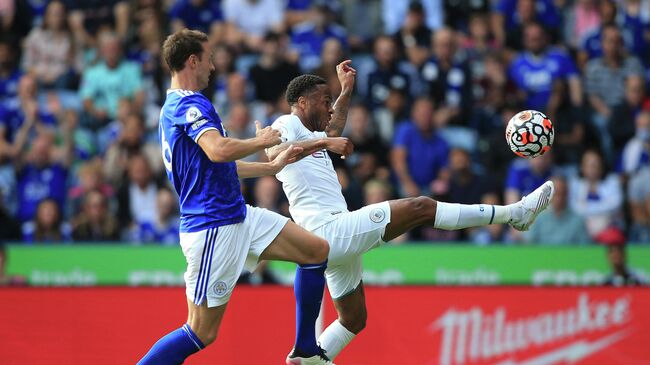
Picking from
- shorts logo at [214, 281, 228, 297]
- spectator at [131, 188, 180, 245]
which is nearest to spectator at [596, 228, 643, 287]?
spectator at [131, 188, 180, 245]

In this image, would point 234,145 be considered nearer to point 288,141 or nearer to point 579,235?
point 288,141

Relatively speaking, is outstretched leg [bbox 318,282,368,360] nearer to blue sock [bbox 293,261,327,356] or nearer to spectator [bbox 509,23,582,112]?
blue sock [bbox 293,261,327,356]

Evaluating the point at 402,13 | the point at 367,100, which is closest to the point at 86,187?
the point at 367,100

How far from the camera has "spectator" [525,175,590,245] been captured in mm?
12947

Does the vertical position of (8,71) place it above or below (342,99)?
above

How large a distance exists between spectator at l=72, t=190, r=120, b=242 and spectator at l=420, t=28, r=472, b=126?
4577 millimetres

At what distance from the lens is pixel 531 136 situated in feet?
26.7

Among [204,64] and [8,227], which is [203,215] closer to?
[204,64]

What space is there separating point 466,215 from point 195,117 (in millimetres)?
2158

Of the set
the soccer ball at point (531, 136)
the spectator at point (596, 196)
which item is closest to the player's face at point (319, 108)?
the soccer ball at point (531, 136)

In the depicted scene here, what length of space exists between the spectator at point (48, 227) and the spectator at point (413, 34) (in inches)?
204

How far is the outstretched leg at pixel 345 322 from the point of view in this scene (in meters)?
8.34

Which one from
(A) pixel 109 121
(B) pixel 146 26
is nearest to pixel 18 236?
(A) pixel 109 121

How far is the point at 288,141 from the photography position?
25.2ft
